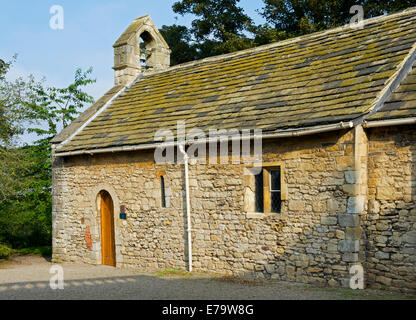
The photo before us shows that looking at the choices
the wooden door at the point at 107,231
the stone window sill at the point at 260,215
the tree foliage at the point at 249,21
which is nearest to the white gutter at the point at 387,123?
the stone window sill at the point at 260,215

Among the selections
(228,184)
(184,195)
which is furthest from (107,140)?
(228,184)

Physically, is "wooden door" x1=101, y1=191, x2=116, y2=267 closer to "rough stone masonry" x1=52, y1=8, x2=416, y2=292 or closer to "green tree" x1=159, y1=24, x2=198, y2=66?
"rough stone masonry" x1=52, y1=8, x2=416, y2=292

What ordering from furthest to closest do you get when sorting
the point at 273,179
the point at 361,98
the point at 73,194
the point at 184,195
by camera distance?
the point at 73,194 → the point at 184,195 → the point at 273,179 → the point at 361,98

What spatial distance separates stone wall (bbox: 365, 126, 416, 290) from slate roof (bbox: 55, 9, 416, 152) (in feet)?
1.97

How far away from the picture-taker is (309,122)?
8.52 metres

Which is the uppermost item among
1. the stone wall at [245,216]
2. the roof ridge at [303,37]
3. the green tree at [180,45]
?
the green tree at [180,45]

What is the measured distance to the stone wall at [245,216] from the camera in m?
8.17

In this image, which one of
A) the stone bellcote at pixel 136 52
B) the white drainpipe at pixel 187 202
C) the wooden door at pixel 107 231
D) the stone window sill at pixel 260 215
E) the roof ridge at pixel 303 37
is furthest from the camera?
the stone bellcote at pixel 136 52

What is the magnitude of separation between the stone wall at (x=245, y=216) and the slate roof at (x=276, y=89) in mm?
595

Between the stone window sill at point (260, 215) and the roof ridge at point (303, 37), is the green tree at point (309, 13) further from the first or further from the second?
the stone window sill at point (260, 215)

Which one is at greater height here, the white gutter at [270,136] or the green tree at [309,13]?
the green tree at [309,13]

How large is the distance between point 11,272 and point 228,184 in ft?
21.4

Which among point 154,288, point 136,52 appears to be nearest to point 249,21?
point 136,52

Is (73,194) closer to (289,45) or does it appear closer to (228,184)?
(228,184)
